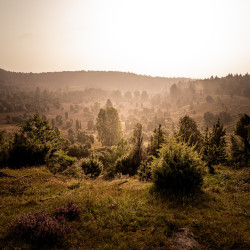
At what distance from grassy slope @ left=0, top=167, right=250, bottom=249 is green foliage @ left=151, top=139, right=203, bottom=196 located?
3.18 feet

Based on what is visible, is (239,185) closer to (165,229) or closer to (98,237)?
(165,229)

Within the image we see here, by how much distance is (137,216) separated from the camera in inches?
298

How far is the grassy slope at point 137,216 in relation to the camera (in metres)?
5.84

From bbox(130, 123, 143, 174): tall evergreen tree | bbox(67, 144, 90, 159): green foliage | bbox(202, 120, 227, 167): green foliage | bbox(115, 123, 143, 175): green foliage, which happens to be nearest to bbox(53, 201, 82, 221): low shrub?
bbox(115, 123, 143, 175): green foliage

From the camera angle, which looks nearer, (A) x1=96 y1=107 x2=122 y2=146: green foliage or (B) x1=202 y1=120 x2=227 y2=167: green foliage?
(B) x1=202 y1=120 x2=227 y2=167: green foliage

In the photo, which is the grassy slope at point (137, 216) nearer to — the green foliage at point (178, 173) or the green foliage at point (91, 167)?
the green foliage at point (178, 173)

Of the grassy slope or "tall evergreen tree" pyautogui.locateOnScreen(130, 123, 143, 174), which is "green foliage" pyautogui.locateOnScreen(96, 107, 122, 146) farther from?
the grassy slope

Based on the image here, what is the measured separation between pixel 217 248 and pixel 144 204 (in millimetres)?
3920

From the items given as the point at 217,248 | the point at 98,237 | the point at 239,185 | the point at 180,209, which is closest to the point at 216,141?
the point at 239,185

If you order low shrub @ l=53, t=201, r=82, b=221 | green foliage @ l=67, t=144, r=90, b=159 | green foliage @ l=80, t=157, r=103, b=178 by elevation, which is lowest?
green foliage @ l=67, t=144, r=90, b=159

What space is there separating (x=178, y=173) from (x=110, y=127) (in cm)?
6745

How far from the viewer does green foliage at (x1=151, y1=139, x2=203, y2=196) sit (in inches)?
417

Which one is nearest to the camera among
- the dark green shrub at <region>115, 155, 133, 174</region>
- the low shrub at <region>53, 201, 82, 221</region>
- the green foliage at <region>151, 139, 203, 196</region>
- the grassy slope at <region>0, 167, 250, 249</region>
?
the grassy slope at <region>0, 167, 250, 249</region>

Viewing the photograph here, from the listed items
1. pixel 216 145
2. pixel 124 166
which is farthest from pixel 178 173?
pixel 216 145
